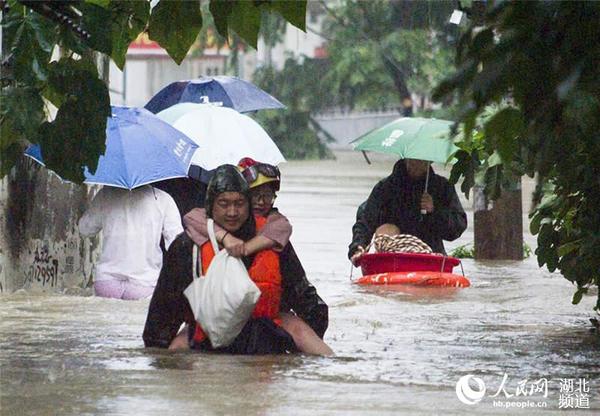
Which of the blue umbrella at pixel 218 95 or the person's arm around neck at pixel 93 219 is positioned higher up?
the blue umbrella at pixel 218 95

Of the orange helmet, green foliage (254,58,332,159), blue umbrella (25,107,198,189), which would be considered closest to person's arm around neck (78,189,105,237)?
blue umbrella (25,107,198,189)

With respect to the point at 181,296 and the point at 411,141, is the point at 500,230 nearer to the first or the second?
the point at 411,141

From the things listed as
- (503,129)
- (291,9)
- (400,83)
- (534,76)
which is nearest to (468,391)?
(291,9)

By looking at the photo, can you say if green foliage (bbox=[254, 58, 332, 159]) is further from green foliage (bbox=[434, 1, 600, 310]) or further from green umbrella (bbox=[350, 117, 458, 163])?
green foliage (bbox=[434, 1, 600, 310])

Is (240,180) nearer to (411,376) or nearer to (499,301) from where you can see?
(411,376)

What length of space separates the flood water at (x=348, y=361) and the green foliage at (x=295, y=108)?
111 feet

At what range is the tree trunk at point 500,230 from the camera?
1738cm

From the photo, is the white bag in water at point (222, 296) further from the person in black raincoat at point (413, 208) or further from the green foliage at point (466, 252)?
the green foliage at point (466, 252)

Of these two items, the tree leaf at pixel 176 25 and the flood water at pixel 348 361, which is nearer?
the tree leaf at pixel 176 25

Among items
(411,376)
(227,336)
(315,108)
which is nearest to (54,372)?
(227,336)

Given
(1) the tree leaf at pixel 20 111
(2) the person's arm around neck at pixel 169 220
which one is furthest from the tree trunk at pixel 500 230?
(1) the tree leaf at pixel 20 111

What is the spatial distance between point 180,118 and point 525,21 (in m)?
10.2

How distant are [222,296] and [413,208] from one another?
5.16m

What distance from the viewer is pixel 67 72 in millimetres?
7781
